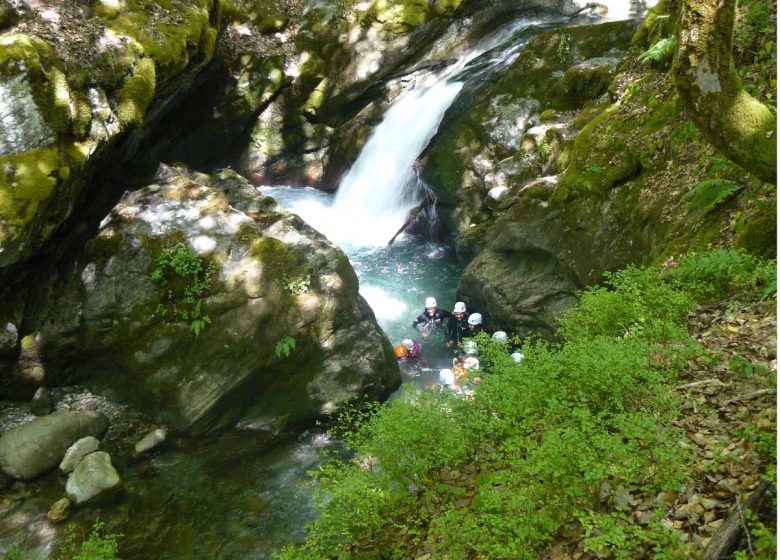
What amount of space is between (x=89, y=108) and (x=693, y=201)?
906 cm

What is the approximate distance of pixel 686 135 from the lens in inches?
287

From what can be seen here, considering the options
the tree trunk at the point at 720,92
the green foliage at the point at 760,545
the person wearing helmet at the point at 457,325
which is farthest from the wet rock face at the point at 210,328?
the green foliage at the point at 760,545

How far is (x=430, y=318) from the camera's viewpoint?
11078mm

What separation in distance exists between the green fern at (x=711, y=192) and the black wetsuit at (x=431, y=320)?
5725 mm

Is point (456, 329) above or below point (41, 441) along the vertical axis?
below

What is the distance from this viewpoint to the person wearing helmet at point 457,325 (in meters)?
10.4

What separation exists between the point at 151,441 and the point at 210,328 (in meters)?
2.05

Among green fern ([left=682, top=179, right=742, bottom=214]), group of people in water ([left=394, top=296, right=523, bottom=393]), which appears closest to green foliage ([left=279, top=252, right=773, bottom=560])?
green fern ([left=682, top=179, right=742, bottom=214])

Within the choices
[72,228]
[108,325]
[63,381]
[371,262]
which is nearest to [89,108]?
[72,228]

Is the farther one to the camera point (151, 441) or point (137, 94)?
point (137, 94)

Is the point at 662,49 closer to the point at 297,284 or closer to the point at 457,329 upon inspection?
the point at 457,329

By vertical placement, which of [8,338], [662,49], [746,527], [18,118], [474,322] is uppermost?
[18,118]

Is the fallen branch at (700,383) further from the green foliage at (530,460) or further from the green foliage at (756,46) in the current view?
the green foliage at (756,46)

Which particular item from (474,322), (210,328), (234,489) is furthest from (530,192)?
(234,489)
